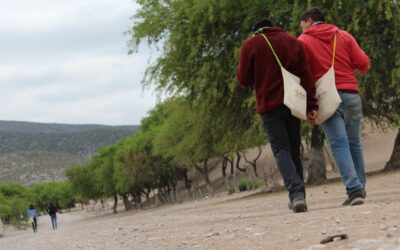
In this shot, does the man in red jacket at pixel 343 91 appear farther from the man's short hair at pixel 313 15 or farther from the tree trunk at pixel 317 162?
the tree trunk at pixel 317 162

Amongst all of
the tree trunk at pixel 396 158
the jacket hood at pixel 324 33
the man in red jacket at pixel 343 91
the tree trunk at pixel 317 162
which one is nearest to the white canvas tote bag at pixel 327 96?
the man in red jacket at pixel 343 91

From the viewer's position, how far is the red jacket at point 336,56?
8.17 m

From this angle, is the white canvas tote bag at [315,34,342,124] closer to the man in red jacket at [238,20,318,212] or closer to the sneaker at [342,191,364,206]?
the man in red jacket at [238,20,318,212]

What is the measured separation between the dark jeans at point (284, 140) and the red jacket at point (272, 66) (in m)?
0.12

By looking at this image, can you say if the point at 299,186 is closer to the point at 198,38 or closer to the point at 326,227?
the point at 326,227

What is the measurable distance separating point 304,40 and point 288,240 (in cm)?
308

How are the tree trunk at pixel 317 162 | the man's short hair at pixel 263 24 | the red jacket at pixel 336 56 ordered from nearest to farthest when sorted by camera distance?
the man's short hair at pixel 263 24 < the red jacket at pixel 336 56 < the tree trunk at pixel 317 162

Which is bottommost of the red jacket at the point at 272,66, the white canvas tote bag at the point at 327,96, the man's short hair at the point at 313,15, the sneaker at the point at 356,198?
the sneaker at the point at 356,198

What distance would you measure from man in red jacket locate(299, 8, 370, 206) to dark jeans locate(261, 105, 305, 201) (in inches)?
17.0

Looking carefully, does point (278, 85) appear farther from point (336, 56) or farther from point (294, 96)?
point (336, 56)

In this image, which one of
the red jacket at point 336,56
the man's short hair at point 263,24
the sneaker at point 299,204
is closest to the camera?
the sneaker at point 299,204

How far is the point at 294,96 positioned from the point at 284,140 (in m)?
0.58

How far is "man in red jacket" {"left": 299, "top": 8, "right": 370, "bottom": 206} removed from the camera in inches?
316

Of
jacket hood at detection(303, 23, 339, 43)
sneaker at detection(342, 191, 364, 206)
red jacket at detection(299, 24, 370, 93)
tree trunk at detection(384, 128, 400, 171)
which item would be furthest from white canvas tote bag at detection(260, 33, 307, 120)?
tree trunk at detection(384, 128, 400, 171)
